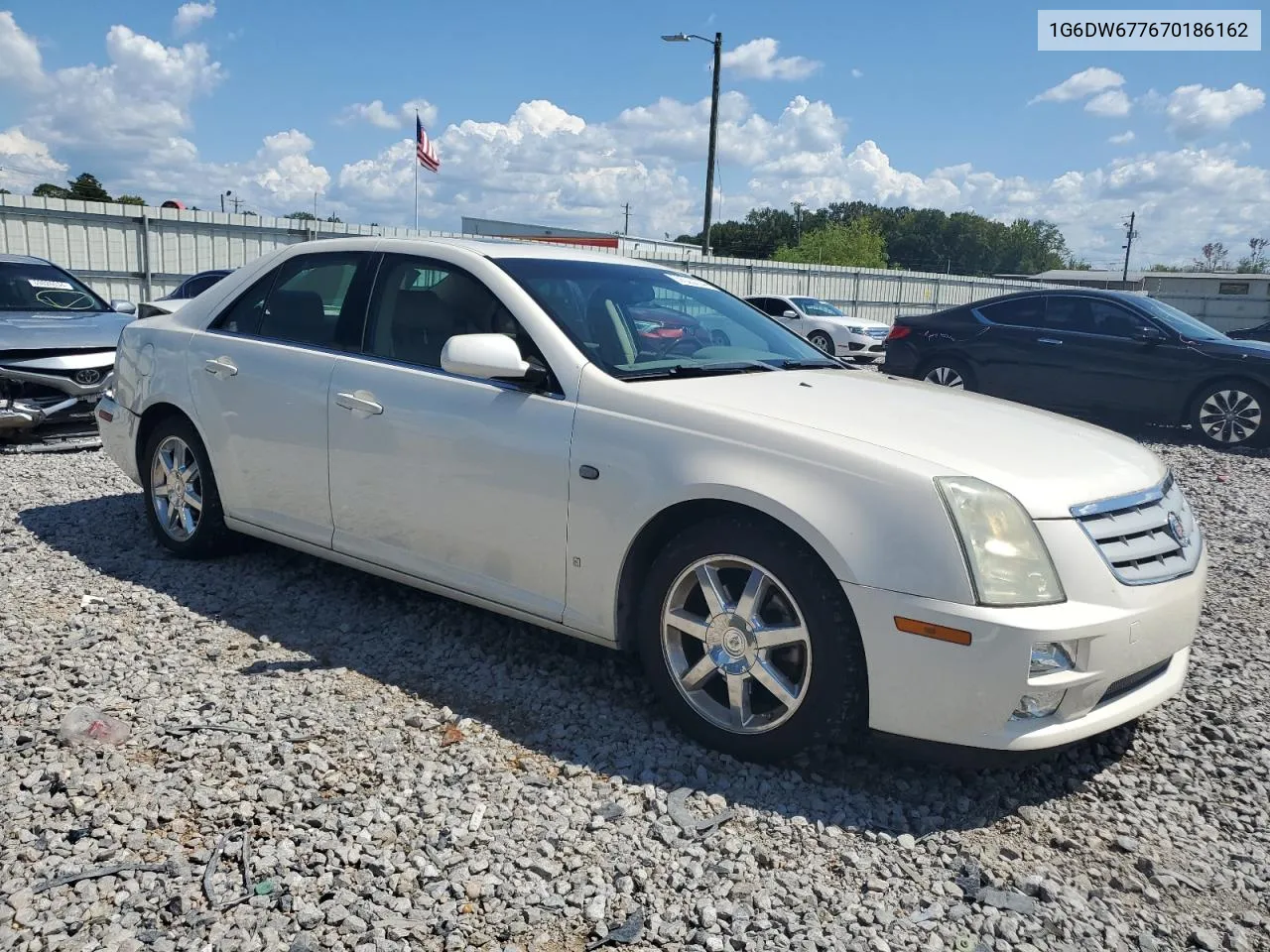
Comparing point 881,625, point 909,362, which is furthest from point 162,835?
point 909,362

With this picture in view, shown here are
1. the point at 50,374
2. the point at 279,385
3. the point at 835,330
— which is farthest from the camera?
the point at 835,330

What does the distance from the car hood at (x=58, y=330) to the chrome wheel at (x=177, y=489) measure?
294cm

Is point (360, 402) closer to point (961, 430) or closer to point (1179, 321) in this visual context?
point (961, 430)

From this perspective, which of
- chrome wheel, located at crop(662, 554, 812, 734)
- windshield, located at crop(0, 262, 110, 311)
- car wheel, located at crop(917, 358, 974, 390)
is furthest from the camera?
car wheel, located at crop(917, 358, 974, 390)

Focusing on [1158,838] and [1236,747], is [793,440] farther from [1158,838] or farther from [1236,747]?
[1236,747]

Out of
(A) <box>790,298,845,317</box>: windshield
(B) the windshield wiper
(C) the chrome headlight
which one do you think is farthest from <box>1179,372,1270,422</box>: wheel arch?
(A) <box>790,298,845,317</box>: windshield

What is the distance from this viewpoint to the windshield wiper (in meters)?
3.67

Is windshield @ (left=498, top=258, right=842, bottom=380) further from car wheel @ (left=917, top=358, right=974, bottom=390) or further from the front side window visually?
car wheel @ (left=917, top=358, right=974, bottom=390)

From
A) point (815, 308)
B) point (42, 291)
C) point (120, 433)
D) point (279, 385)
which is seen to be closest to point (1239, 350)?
point (279, 385)

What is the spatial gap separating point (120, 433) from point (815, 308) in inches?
802

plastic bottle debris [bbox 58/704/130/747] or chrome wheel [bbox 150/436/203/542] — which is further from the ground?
chrome wheel [bbox 150/436/203/542]

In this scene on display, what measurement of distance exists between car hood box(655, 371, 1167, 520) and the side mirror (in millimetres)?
524

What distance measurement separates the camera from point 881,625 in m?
2.91

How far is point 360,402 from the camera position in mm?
4141
